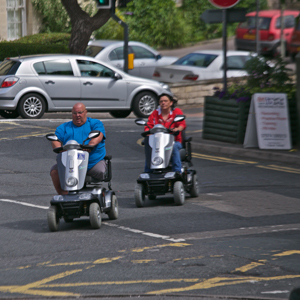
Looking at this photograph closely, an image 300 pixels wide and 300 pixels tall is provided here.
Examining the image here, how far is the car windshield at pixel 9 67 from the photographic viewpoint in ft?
58.0

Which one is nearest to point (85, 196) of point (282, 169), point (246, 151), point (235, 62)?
point (282, 169)

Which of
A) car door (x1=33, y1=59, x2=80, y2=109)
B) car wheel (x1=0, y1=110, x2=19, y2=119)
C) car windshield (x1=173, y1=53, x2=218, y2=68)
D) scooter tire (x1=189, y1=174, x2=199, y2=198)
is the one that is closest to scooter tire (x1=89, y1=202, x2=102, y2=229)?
scooter tire (x1=189, y1=174, x2=199, y2=198)

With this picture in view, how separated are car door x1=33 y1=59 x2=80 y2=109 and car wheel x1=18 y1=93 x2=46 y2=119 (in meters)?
0.32

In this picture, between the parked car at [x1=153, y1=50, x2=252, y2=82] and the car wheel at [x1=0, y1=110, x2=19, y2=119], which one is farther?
the parked car at [x1=153, y1=50, x2=252, y2=82]

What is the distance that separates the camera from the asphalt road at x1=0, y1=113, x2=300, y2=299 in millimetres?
5336

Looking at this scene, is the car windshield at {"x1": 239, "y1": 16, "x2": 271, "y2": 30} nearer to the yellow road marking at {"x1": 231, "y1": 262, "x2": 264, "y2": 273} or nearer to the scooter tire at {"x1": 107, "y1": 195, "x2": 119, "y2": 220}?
the scooter tire at {"x1": 107, "y1": 195, "x2": 119, "y2": 220}

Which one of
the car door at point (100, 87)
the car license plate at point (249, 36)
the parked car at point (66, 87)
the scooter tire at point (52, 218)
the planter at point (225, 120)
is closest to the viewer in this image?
the scooter tire at point (52, 218)

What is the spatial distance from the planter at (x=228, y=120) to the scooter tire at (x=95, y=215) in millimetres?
6994

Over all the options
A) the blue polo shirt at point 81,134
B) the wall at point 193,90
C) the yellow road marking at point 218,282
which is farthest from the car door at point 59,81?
the yellow road marking at point 218,282

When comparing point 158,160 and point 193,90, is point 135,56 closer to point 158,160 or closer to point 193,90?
point 193,90

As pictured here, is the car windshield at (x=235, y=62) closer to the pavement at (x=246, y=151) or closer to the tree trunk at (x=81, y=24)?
the tree trunk at (x=81, y=24)

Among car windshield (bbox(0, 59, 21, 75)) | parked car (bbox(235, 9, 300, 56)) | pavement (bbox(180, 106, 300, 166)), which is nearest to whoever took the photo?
pavement (bbox(180, 106, 300, 166))

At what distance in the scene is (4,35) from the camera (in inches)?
1237

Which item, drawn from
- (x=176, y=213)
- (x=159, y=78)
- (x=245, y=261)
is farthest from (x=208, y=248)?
(x=159, y=78)
